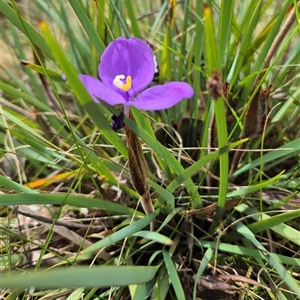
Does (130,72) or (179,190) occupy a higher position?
(130,72)

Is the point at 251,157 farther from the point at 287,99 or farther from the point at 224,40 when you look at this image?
the point at 224,40

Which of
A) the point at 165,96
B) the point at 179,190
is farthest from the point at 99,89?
the point at 179,190

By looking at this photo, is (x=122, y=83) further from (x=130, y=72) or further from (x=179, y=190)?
(x=179, y=190)

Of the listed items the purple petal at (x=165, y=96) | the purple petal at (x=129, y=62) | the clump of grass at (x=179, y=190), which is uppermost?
the purple petal at (x=129, y=62)

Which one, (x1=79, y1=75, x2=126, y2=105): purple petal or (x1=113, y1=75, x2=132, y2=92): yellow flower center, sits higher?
(x1=79, y1=75, x2=126, y2=105): purple petal

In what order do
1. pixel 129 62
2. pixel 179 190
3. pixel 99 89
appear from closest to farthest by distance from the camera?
pixel 99 89
pixel 129 62
pixel 179 190

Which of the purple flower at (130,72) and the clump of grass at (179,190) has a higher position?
the purple flower at (130,72)
